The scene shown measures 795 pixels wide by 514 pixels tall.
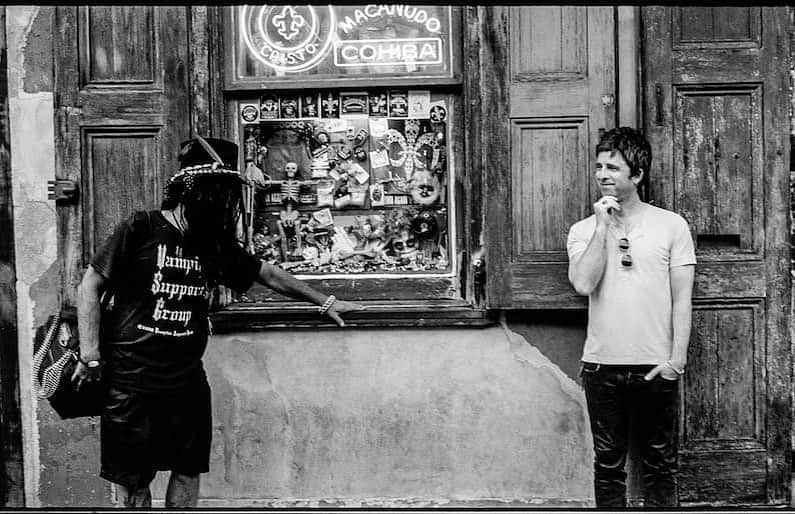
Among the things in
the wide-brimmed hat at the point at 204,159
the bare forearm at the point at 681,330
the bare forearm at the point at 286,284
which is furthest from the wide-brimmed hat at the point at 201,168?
the bare forearm at the point at 681,330

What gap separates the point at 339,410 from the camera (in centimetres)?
531

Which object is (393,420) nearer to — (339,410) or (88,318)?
(339,410)

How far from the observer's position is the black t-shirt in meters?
4.20

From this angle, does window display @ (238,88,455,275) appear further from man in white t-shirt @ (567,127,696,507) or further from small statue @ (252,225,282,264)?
man in white t-shirt @ (567,127,696,507)

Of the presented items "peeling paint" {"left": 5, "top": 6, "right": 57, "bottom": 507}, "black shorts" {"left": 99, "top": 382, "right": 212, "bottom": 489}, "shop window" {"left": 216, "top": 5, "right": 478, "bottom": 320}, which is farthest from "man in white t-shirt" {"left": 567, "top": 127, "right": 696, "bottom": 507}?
"peeling paint" {"left": 5, "top": 6, "right": 57, "bottom": 507}

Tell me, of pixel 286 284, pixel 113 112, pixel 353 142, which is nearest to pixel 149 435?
pixel 286 284

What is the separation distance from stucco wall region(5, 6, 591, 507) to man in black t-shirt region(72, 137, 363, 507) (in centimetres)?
96

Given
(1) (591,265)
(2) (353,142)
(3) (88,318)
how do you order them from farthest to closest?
(2) (353,142), (1) (591,265), (3) (88,318)

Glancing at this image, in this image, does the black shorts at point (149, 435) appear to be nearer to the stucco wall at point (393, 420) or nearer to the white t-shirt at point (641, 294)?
the stucco wall at point (393, 420)

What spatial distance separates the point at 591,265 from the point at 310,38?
1887 mm

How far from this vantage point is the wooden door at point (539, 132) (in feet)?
16.7

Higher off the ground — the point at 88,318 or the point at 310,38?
the point at 310,38

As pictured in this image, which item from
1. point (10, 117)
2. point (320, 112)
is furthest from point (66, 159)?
point (320, 112)

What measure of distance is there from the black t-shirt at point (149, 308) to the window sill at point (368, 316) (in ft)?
3.33
